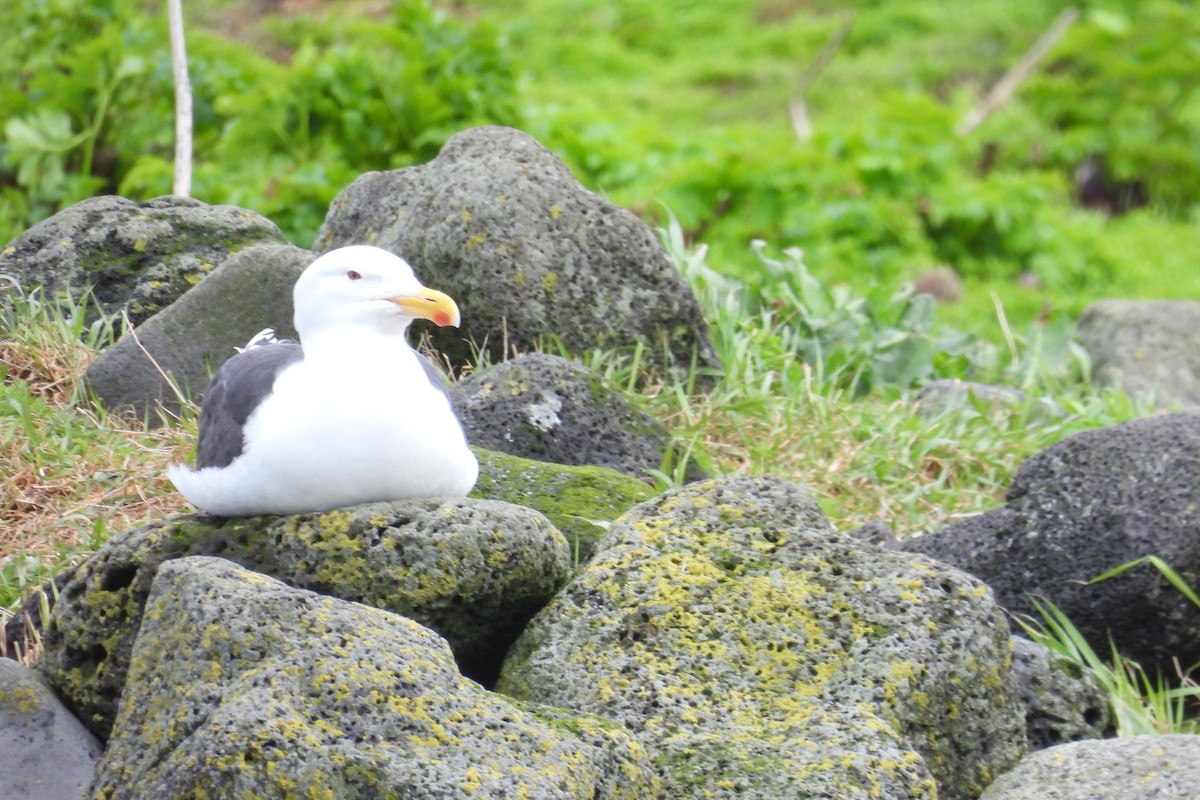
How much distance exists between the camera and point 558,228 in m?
5.02

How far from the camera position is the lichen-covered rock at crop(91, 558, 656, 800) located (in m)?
2.40

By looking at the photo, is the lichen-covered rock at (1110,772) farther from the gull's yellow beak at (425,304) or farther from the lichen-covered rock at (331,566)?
the gull's yellow beak at (425,304)

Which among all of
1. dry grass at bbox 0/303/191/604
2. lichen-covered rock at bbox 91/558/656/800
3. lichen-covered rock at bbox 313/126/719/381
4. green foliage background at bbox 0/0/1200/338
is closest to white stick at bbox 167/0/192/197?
lichen-covered rock at bbox 313/126/719/381

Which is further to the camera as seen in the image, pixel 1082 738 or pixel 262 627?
pixel 1082 738

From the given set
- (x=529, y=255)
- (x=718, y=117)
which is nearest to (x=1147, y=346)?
(x=529, y=255)

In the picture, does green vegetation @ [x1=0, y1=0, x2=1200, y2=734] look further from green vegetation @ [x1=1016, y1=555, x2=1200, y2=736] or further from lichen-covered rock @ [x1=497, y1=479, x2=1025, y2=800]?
lichen-covered rock @ [x1=497, y1=479, x2=1025, y2=800]

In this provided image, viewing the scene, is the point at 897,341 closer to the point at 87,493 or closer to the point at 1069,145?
the point at 87,493

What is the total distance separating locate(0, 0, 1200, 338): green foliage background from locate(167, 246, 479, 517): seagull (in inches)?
129

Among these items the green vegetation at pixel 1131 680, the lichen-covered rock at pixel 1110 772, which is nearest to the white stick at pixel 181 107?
the green vegetation at pixel 1131 680

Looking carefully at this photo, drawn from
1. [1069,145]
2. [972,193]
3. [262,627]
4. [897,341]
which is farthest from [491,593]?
[1069,145]

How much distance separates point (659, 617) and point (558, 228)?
207cm

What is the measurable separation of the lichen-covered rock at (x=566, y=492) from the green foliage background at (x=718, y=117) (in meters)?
2.63

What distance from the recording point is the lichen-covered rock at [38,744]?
296cm

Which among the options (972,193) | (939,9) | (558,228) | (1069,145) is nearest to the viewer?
(558,228)
